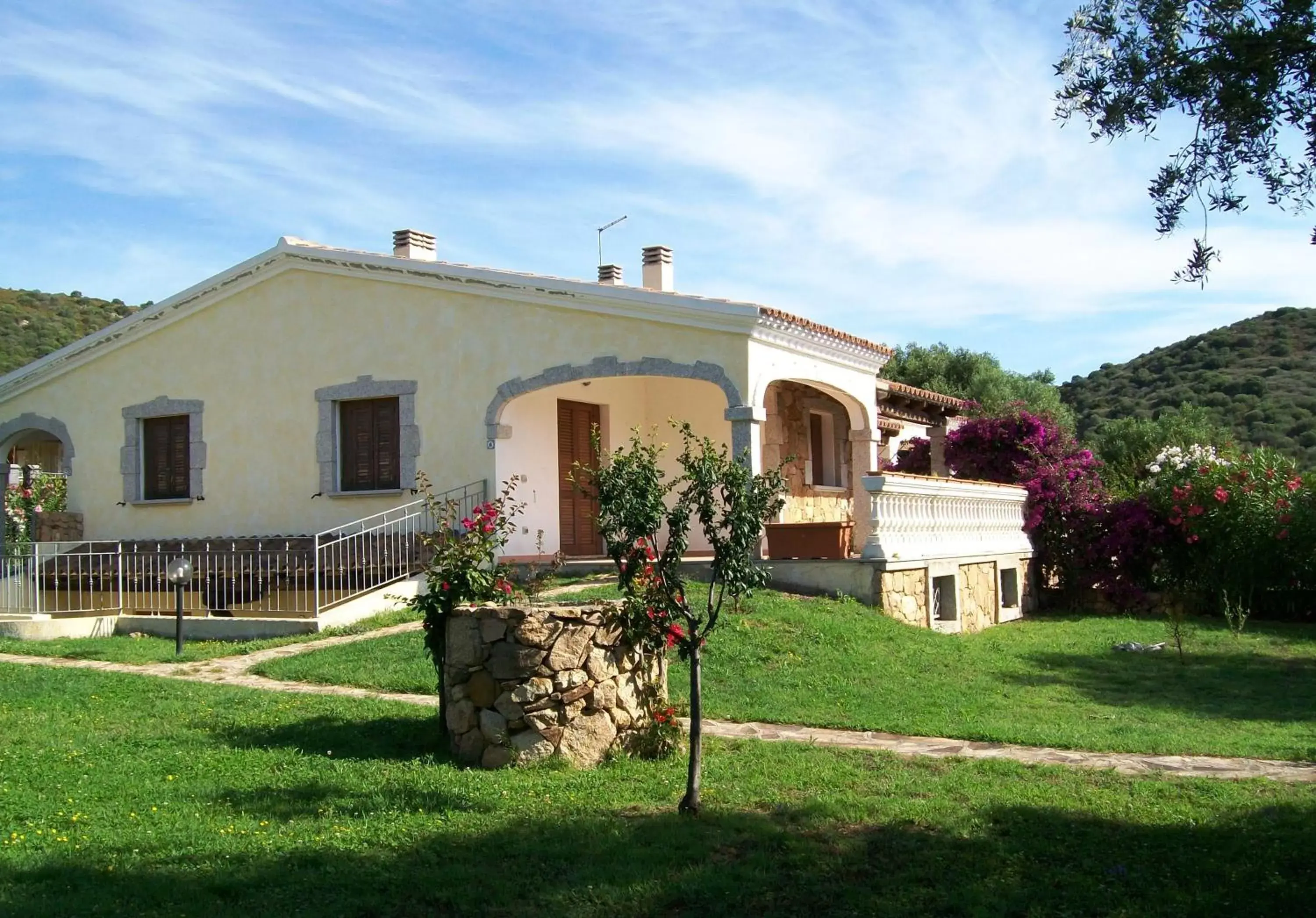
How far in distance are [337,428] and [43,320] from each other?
1173 inches

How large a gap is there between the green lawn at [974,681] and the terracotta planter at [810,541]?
931mm

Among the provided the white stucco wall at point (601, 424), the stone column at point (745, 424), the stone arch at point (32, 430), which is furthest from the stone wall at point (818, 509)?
the stone arch at point (32, 430)

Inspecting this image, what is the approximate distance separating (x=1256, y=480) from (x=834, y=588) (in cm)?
713

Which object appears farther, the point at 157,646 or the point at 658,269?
the point at 658,269

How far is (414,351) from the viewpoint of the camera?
16.8 meters

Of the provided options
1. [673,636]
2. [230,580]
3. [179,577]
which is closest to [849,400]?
[230,580]

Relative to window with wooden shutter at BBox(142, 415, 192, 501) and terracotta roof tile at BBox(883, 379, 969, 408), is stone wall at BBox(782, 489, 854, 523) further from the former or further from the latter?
window with wooden shutter at BBox(142, 415, 192, 501)

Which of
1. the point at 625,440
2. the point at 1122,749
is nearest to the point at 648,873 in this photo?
the point at 1122,749

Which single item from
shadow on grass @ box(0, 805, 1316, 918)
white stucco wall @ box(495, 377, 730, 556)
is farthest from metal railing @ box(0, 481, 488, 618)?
shadow on grass @ box(0, 805, 1316, 918)

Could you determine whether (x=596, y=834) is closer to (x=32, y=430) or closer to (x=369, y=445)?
(x=369, y=445)

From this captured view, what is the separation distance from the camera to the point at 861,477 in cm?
1402

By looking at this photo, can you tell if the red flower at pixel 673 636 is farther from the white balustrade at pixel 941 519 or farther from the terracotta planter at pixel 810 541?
the terracotta planter at pixel 810 541

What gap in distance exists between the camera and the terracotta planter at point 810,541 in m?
14.4

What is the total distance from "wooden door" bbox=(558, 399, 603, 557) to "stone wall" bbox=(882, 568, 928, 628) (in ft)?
15.7
